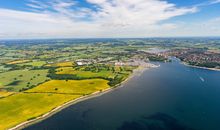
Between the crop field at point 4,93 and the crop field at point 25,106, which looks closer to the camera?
the crop field at point 25,106

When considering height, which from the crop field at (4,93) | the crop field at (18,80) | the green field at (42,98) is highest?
the green field at (42,98)

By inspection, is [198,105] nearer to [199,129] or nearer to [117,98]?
[199,129]

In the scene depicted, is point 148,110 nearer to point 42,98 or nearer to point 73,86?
point 42,98

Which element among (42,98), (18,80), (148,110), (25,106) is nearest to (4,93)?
(42,98)

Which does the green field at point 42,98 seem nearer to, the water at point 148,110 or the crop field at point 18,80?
the water at point 148,110

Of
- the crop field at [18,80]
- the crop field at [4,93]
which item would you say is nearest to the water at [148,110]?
the crop field at [4,93]

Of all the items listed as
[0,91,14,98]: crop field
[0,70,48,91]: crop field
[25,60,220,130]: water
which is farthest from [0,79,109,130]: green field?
[0,70,48,91]: crop field

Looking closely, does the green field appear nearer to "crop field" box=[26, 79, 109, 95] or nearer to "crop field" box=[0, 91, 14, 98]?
"crop field" box=[26, 79, 109, 95]
